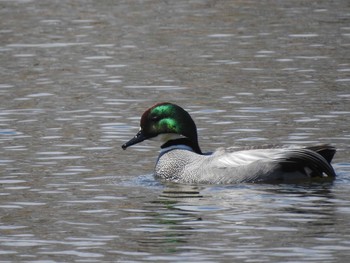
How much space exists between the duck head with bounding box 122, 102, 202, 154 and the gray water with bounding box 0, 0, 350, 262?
1.71ft

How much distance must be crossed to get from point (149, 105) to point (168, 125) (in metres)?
4.16

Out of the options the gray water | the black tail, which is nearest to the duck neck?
the gray water

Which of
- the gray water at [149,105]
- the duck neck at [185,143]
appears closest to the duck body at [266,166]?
the gray water at [149,105]

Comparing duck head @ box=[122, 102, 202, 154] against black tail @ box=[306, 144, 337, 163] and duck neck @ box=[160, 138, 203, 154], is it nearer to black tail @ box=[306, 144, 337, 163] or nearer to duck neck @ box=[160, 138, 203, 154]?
duck neck @ box=[160, 138, 203, 154]

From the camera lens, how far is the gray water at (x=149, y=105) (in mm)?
12461

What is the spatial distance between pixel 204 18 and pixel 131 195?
47.8ft

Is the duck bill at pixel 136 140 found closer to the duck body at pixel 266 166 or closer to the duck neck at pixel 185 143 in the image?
the duck neck at pixel 185 143

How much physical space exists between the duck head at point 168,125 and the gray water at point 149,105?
20.5 inches

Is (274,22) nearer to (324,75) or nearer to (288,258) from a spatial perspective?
(324,75)

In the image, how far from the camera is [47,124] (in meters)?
19.4

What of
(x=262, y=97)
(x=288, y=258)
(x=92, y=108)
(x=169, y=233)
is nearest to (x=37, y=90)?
(x=92, y=108)

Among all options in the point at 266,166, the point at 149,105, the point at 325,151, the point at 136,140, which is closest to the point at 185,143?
the point at 136,140

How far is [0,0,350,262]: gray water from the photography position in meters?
12.5

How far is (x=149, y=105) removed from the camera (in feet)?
67.9
